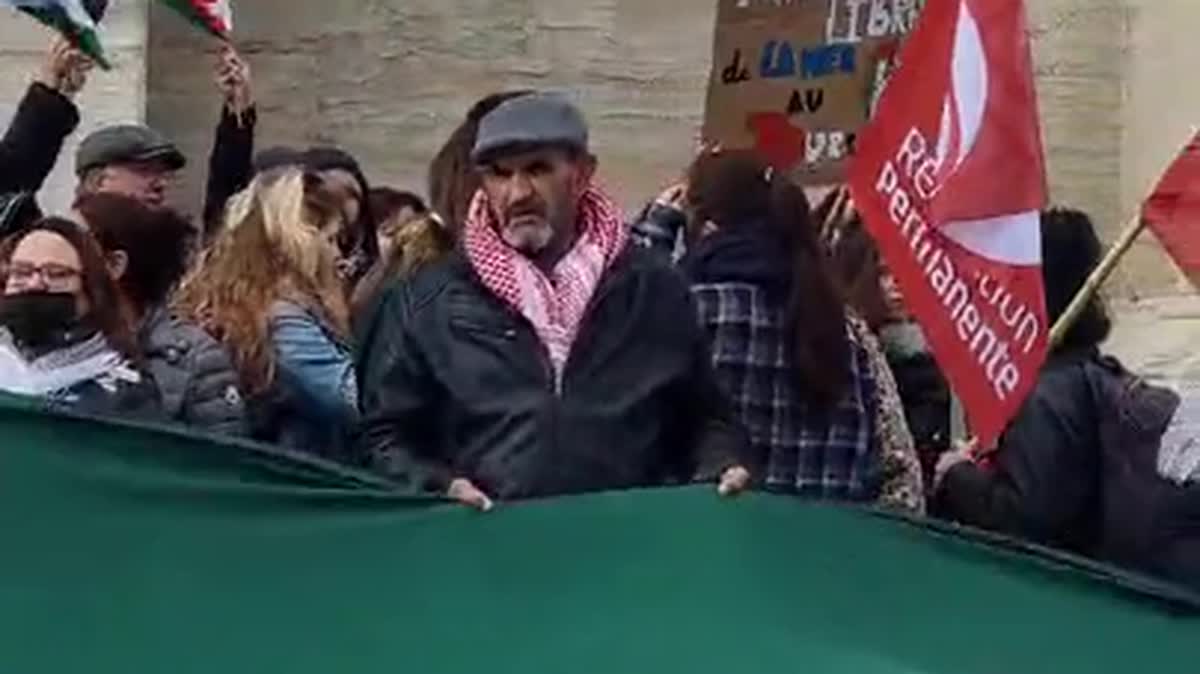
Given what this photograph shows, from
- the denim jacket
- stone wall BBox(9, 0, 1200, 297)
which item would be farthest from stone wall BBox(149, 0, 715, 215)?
the denim jacket

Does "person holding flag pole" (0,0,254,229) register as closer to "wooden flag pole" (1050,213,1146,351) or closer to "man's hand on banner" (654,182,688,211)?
"man's hand on banner" (654,182,688,211)

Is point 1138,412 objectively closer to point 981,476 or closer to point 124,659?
point 981,476

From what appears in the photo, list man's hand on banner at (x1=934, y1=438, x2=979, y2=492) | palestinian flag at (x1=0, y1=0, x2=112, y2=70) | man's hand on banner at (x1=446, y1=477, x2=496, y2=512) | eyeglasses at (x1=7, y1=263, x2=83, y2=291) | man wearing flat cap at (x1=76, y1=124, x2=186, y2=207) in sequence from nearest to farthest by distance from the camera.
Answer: man's hand on banner at (x1=446, y1=477, x2=496, y2=512), eyeglasses at (x1=7, y1=263, x2=83, y2=291), man's hand on banner at (x1=934, y1=438, x2=979, y2=492), palestinian flag at (x1=0, y1=0, x2=112, y2=70), man wearing flat cap at (x1=76, y1=124, x2=186, y2=207)

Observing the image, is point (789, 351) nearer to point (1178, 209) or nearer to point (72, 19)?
point (1178, 209)

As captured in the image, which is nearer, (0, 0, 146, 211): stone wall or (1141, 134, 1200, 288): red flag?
(1141, 134, 1200, 288): red flag

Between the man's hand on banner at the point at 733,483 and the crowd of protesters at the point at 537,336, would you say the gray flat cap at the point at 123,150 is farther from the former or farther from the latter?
the man's hand on banner at the point at 733,483

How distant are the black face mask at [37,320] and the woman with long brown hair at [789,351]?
1339mm

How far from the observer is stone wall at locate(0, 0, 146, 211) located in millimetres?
10891

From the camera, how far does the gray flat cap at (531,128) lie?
258 inches

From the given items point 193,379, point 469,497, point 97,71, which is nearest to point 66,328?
point 193,379

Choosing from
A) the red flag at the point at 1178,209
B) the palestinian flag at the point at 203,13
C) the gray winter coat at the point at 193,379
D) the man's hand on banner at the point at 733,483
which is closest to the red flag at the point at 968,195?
the red flag at the point at 1178,209

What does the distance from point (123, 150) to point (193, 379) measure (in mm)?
1301

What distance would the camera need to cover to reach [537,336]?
21.3ft

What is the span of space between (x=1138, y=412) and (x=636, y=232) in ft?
6.12
